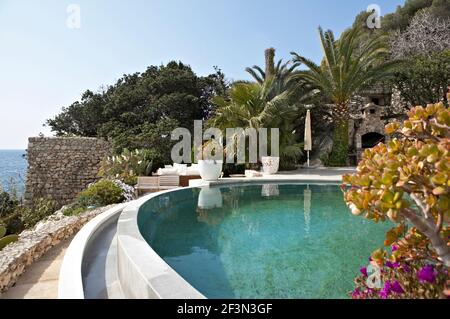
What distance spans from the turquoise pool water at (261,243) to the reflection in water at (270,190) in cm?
96

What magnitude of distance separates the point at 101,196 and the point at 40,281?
17.1ft

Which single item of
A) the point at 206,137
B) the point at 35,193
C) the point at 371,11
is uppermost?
the point at 371,11

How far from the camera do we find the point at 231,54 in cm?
1839

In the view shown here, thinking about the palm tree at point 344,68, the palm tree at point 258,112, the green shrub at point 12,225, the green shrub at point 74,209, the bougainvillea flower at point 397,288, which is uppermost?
the palm tree at point 344,68

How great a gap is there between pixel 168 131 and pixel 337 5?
35.5ft

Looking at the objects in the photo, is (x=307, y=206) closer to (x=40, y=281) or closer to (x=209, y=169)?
(x=209, y=169)

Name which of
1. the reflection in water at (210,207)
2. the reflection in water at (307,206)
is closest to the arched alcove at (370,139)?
the reflection in water at (307,206)

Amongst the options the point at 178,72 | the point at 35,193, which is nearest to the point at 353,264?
the point at 35,193

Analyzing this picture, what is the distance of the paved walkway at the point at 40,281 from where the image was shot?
292 cm

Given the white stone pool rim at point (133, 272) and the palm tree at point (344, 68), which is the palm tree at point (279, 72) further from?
the white stone pool rim at point (133, 272)

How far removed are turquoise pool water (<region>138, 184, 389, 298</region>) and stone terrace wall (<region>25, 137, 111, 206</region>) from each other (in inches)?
506

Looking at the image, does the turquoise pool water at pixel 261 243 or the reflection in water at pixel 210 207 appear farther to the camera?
the reflection in water at pixel 210 207

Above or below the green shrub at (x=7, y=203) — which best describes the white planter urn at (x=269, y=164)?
above
